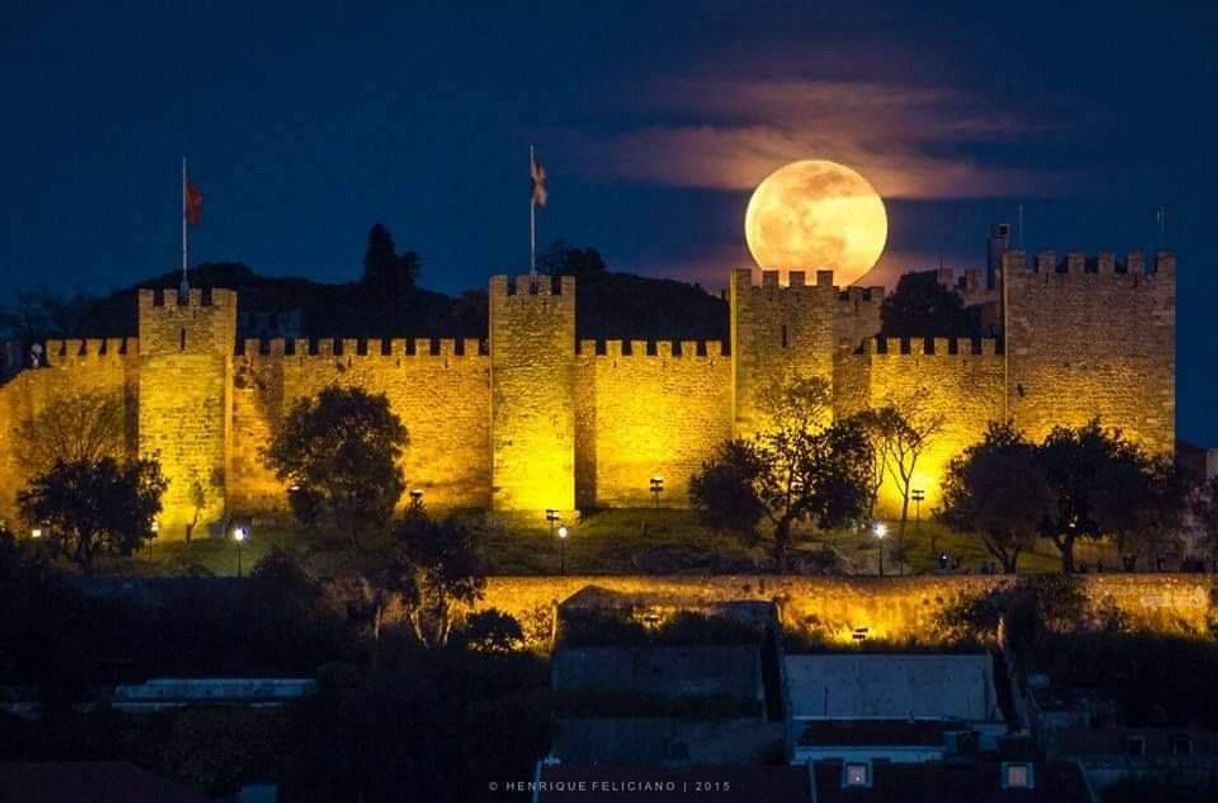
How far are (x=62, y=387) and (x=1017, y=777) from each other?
23407 millimetres

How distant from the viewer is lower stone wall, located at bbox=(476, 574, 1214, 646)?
50.5m

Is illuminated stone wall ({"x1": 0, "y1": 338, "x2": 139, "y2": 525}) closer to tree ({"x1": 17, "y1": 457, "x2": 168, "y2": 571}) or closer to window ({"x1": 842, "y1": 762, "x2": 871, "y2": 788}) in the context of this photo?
tree ({"x1": 17, "y1": 457, "x2": 168, "y2": 571})

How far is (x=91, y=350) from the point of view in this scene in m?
59.3

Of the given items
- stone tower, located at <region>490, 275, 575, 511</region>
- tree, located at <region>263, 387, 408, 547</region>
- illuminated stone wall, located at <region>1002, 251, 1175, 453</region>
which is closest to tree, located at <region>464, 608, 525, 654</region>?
tree, located at <region>263, 387, 408, 547</region>

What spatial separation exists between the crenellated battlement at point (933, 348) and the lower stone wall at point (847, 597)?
8.62 meters

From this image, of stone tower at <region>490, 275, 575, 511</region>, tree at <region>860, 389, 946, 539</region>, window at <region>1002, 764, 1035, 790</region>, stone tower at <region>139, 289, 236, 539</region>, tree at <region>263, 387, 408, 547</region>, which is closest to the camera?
window at <region>1002, 764, 1035, 790</region>

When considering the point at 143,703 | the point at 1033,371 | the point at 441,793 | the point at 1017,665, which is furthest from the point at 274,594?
the point at 1033,371

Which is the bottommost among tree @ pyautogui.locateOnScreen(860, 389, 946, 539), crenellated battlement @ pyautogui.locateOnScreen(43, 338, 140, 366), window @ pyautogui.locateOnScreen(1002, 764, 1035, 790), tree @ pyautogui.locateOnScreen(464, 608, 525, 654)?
window @ pyautogui.locateOnScreen(1002, 764, 1035, 790)

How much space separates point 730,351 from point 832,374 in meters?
1.95

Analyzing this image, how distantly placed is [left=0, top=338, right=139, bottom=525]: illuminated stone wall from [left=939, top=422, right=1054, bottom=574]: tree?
567 inches

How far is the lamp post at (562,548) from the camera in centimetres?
5288

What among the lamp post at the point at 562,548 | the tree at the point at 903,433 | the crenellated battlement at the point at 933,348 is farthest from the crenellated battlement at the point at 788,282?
the lamp post at the point at 562,548

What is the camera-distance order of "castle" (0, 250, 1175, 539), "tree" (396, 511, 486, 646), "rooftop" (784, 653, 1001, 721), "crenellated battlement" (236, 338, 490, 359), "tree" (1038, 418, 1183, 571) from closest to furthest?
"rooftop" (784, 653, 1001, 721) → "tree" (396, 511, 486, 646) → "tree" (1038, 418, 1183, 571) → "castle" (0, 250, 1175, 539) → "crenellated battlement" (236, 338, 490, 359)

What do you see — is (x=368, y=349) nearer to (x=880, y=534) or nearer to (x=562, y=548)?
(x=562, y=548)
